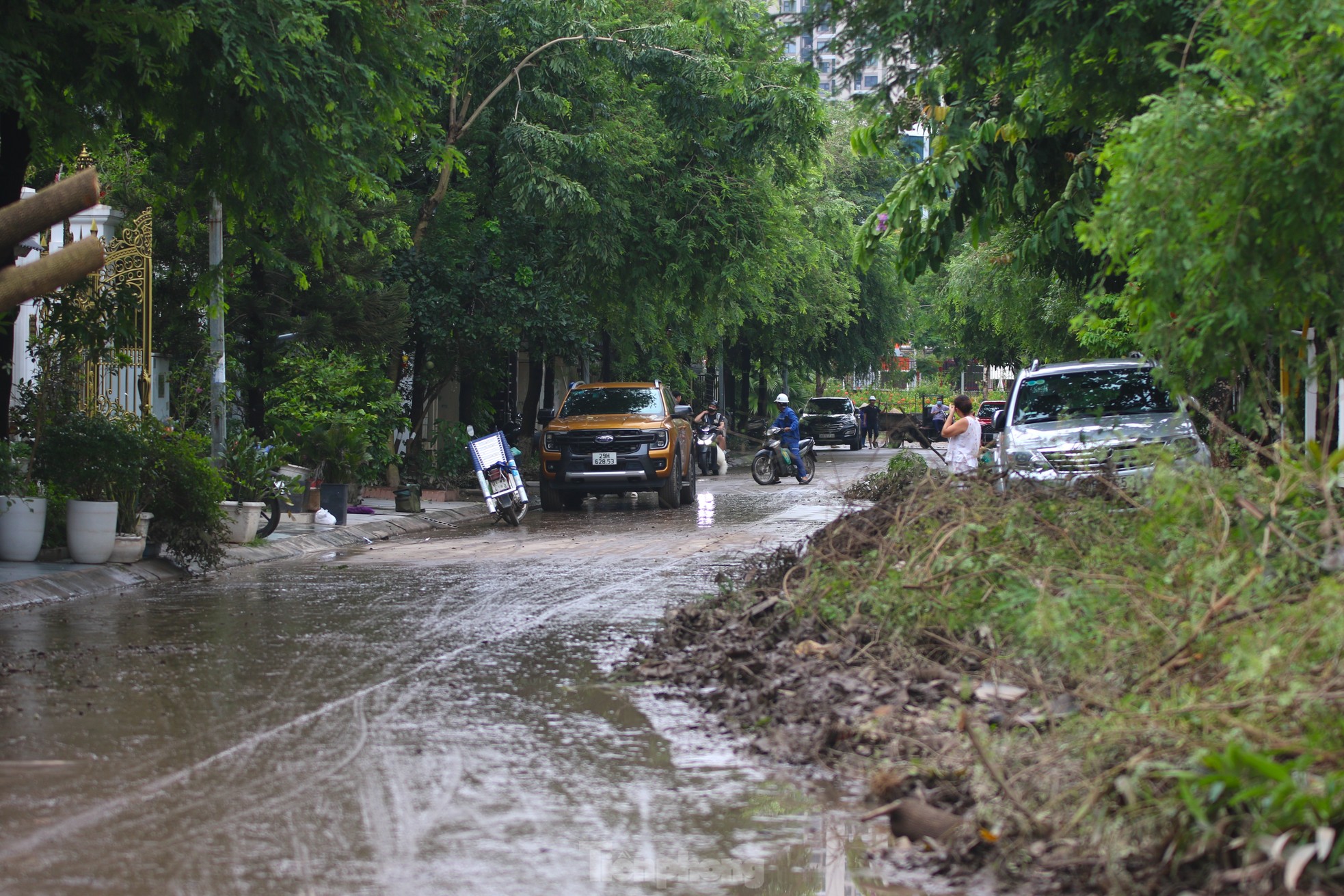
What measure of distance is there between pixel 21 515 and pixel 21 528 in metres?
0.13

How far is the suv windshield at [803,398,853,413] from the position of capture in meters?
54.3

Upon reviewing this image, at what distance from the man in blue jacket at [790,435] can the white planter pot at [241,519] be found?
48.8 ft

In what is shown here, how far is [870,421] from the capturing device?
196 feet

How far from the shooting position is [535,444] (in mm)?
34594

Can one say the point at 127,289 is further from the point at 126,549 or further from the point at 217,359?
the point at 126,549

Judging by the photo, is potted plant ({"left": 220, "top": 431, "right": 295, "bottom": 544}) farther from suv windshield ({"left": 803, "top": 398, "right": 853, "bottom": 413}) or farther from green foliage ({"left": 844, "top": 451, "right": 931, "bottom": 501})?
suv windshield ({"left": 803, "top": 398, "right": 853, "bottom": 413})

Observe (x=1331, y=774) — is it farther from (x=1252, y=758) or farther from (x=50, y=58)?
(x=50, y=58)

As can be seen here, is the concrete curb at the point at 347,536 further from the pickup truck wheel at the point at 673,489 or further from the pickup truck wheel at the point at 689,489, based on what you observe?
the pickup truck wheel at the point at 689,489

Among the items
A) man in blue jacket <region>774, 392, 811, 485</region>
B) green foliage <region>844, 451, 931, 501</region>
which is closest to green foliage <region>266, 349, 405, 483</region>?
green foliage <region>844, 451, 931, 501</region>

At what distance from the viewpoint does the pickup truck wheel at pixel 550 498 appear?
77.2 ft

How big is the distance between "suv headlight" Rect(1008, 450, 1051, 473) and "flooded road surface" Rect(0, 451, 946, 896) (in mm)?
3104

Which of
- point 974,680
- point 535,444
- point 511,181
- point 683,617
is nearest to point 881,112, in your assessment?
point 683,617

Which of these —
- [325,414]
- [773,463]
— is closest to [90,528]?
[325,414]

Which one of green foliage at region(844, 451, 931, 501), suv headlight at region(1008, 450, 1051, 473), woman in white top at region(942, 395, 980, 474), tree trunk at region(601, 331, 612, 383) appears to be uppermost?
tree trunk at region(601, 331, 612, 383)
